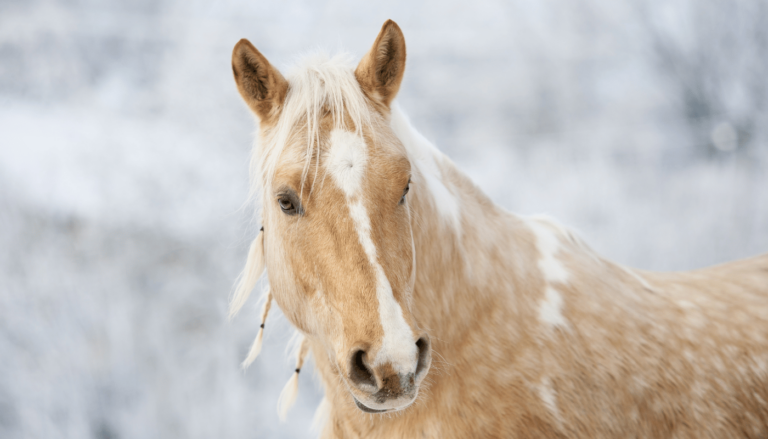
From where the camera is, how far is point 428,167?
3.67 feet

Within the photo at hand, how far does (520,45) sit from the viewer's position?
233cm

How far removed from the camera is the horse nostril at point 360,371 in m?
0.71

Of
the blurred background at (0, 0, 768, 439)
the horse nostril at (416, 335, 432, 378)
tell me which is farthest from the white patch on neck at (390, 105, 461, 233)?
the blurred background at (0, 0, 768, 439)

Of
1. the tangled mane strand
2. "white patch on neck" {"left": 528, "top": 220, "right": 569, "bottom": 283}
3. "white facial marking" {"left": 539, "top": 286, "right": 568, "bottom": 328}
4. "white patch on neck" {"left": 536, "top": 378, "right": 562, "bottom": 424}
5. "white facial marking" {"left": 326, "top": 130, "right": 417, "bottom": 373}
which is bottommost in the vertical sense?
"white patch on neck" {"left": 536, "top": 378, "right": 562, "bottom": 424}

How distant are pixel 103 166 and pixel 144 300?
2.08 ft

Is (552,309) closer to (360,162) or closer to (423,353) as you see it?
(423,353)

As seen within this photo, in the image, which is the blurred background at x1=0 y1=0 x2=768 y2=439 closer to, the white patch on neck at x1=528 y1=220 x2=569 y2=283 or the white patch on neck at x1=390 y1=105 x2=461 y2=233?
the white patch on neck at x1=528 y1=220 x2=569 y2=283

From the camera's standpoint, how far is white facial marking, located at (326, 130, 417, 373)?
679 millimetres

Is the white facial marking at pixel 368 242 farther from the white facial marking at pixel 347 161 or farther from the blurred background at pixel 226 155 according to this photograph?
the blurred background at pixel 226 155

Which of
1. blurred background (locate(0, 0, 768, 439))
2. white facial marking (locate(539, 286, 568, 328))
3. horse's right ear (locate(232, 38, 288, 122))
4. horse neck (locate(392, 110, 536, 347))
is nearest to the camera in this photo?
horse's right ear (locate(232, 38, 288, 122))

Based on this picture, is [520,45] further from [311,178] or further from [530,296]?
[311,178]

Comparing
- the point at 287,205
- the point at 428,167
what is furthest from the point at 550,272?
the point at 287,205

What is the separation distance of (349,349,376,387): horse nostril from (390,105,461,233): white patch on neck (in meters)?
0.44

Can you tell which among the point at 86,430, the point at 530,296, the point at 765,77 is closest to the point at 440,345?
the point at 530,296
